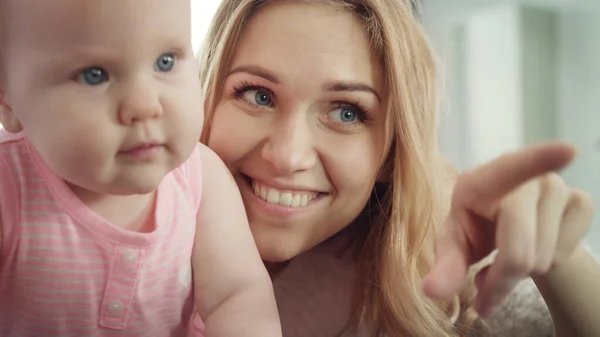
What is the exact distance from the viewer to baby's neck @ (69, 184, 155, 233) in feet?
1.38

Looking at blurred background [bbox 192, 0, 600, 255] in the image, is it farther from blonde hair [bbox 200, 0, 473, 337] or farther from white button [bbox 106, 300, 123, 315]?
white button [bbox 106, 300, 123, 315]

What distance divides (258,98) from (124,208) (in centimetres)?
17

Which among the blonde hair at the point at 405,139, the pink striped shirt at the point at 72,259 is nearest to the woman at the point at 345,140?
the blonde hair at the point at 405,139

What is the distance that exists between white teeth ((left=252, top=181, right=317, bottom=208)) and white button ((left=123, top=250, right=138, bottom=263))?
15 centimetres

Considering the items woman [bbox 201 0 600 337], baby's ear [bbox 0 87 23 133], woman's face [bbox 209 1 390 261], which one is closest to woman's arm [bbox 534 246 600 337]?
woman [bbox 201 0 600 337]

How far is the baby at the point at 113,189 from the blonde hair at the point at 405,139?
12 cm

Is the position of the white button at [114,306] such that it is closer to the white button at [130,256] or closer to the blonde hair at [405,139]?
the white button at [130,256]

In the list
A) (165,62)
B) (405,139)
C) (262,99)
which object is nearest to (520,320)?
(405,139)

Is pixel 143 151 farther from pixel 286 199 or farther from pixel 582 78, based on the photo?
pixel 582 78

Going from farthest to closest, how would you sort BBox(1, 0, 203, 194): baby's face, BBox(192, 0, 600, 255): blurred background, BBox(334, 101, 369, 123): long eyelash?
BBox(334, 101, 369, 123): long eyelash < BBox(192, 0, 600, 255): blurred background < BBox(1, 0, 203, 194): baby's face

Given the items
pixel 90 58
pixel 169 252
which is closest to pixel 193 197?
pixel 169 252

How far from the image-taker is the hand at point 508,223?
0.40m

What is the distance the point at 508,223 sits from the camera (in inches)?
15.7

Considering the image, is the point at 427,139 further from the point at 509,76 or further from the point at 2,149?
the point at 2,149
